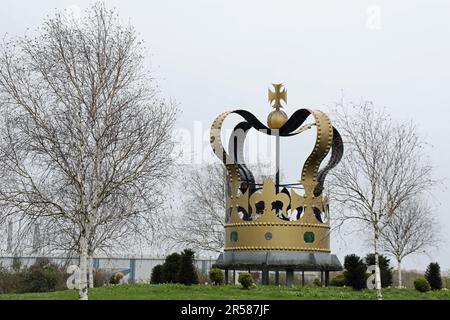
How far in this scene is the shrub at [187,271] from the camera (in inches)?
1121

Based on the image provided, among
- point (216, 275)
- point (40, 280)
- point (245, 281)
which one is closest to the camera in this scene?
point (245, 281)

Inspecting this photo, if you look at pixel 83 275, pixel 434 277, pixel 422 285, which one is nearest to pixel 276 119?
pixel 422 285

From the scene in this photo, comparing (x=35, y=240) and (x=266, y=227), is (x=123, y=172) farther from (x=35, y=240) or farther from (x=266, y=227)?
(x=266, y=227)

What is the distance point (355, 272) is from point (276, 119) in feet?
26.4

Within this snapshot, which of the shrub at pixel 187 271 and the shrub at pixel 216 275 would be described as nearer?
the shrub at pixel 187 271

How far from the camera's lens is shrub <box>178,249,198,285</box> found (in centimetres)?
2848

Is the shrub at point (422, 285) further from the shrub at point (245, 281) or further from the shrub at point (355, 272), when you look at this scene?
the shrub at point (245, 281)

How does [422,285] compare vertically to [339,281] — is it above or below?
below

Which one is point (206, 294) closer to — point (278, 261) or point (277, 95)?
point (278, 261)

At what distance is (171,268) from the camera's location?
30.5 meters

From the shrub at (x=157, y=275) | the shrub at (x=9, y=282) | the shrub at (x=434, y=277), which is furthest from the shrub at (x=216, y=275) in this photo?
the shrub at (x=9, y=282)

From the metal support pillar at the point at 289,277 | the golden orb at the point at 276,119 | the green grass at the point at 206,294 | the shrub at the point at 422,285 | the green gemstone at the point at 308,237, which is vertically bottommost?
the green grass at the point at 206,294

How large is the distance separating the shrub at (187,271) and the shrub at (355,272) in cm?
679

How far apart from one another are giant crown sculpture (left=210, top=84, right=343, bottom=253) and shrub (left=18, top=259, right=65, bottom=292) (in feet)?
44.7
